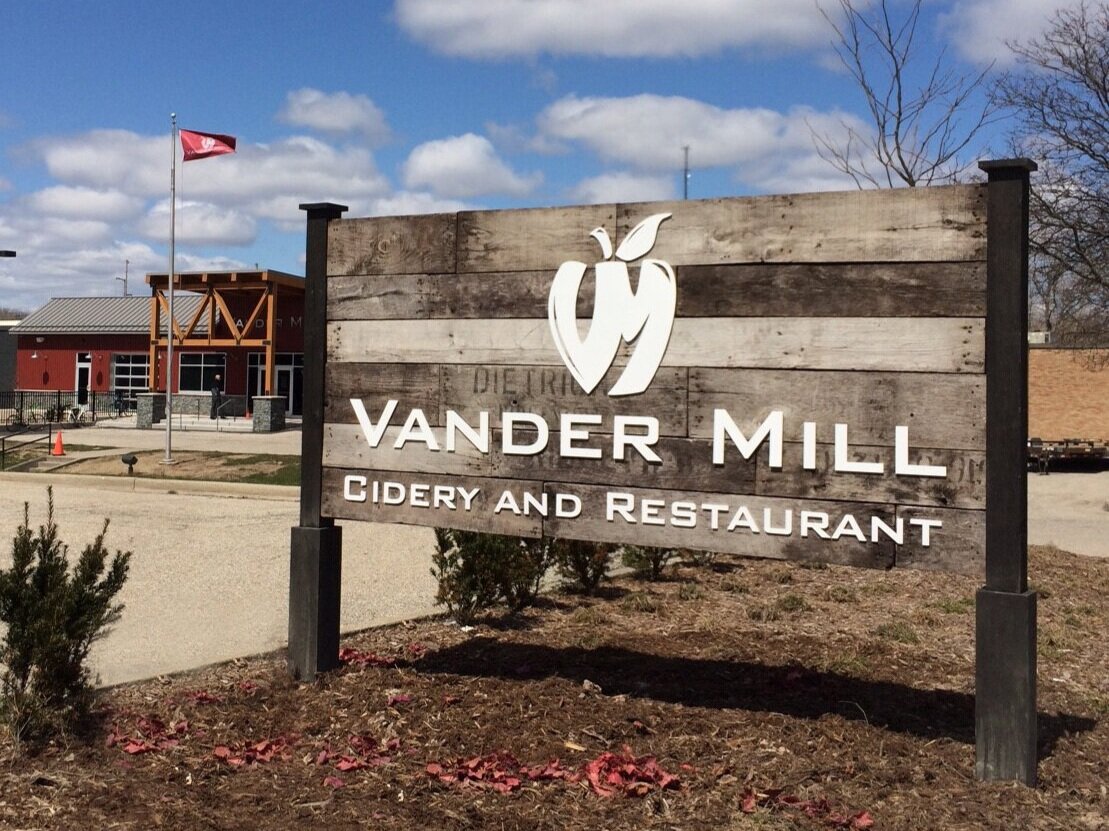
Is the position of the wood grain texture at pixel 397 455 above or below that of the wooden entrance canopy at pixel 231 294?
below

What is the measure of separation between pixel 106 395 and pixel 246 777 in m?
47.4

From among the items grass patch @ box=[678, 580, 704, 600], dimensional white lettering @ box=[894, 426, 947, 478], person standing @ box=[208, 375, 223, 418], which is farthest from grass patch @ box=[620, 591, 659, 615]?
person standing @ box=[208, 375, 223, 418]

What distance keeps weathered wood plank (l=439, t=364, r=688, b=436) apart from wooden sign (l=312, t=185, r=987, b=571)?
0.03 ft

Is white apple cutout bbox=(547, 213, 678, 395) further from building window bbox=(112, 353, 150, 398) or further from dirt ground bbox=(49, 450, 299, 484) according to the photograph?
building window bbox=(112, 353, 150, 398)

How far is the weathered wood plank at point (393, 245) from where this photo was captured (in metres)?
5.61

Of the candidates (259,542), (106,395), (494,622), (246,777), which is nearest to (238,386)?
(106,395)

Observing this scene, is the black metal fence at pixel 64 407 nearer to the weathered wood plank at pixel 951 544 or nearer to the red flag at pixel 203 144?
the red flag at pixel 203 144

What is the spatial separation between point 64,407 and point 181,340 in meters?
5.71

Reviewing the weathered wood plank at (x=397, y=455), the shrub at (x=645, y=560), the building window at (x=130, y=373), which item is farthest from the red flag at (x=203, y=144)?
the building window at (x=130, y=373)

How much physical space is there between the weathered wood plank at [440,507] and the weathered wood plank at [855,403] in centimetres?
104

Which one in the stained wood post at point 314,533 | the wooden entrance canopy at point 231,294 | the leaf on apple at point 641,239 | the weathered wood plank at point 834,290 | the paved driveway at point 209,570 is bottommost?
the paved driveway at point 209,570

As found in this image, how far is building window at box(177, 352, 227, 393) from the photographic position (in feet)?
146

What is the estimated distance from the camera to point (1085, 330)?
18000 mm

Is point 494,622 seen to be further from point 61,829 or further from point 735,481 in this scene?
point 61,829
